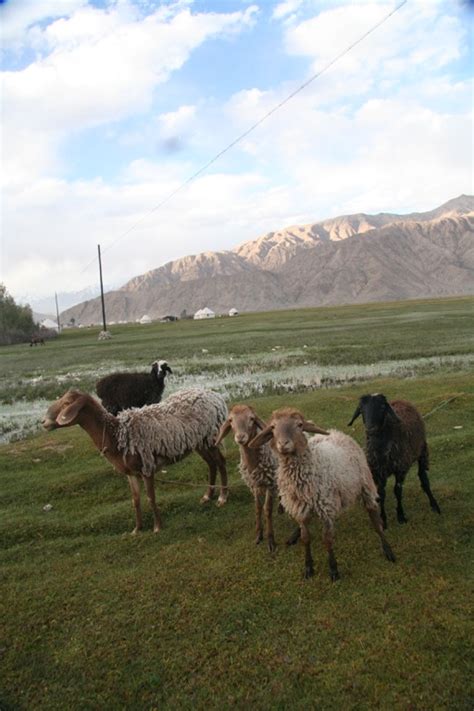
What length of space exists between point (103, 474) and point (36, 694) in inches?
Answer: 228

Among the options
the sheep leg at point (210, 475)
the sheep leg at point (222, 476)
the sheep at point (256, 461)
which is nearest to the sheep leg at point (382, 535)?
the sheep at point (256, 461)

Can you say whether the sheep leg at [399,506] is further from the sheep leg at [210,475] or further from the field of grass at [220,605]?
the sheep leg at [210,475]

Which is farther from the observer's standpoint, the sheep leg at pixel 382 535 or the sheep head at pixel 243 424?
the sheep head at pixel 243 424

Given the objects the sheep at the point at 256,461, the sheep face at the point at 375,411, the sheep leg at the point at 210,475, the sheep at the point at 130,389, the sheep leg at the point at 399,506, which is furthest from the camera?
the sheep at the point at 130,389

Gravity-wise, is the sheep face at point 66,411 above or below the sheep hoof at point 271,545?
above

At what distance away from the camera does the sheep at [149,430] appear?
7.95 metres

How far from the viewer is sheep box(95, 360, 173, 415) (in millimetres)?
14695

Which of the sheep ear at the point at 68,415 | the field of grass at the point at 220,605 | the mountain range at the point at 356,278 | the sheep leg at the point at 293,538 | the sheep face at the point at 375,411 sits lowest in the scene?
the field of grass at the point at 220,605

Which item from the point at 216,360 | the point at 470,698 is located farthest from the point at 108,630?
the point at 216,360

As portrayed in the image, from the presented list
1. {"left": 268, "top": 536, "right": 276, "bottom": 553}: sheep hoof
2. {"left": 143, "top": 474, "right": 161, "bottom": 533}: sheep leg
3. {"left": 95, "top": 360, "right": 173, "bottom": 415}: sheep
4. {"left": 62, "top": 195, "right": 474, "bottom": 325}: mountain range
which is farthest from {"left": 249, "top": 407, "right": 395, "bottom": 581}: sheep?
{"left": 62, "top": 195, "right": 474, "bottom": 325}: mountain range

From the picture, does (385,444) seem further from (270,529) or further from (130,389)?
(130,389)

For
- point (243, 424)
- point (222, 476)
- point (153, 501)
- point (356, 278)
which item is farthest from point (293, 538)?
point (356, 278)

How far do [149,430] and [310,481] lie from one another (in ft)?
10.2

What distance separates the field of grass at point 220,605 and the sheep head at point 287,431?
174cm
